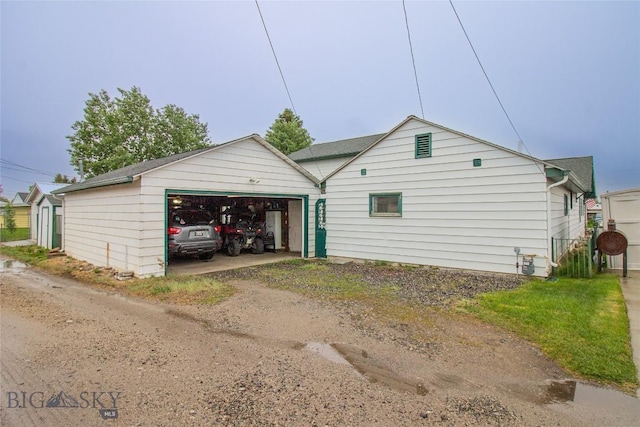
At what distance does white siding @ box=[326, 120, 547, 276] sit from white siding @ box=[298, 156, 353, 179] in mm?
5986

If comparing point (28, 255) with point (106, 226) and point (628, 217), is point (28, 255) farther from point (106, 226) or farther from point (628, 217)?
point (628, 217)

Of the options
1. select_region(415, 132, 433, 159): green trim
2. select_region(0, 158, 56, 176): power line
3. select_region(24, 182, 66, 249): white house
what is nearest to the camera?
select_region(415, 132, 433, 159): green trim

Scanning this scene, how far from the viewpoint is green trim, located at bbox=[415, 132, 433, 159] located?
30.8 ft

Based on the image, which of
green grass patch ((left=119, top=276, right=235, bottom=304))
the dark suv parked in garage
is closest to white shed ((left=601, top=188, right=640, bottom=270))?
green grass patch ((left=119, top=276, right=235, bottom=304))

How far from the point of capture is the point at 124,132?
30.3 m

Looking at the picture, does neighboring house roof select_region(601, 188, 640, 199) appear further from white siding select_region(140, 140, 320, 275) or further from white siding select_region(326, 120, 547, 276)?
white siding select_region(140, 140, 320, 275)

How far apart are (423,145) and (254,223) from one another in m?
7.31

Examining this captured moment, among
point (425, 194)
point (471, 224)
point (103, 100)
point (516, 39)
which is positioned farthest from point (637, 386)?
point (103, 100)

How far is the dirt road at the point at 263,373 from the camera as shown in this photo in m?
2.61

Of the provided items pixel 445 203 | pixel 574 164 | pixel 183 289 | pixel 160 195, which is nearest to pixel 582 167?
pixel 574 164

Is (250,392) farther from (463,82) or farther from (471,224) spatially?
(463,82)

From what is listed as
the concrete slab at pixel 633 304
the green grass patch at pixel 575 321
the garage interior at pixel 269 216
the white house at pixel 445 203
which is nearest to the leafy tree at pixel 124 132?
the garage interior at pixel 269 216

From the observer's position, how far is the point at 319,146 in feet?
66.5

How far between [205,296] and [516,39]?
1099cm
